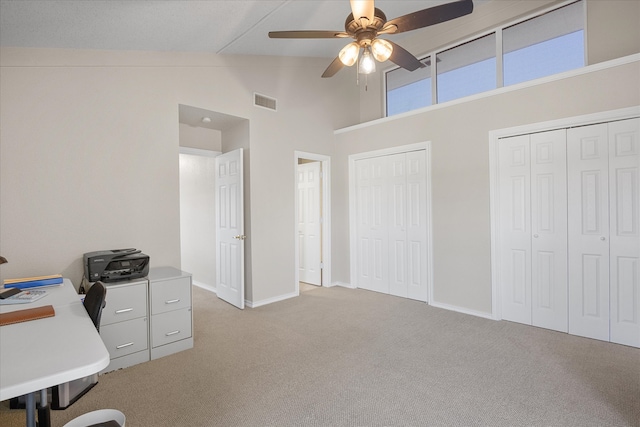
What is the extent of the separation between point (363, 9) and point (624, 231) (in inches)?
116

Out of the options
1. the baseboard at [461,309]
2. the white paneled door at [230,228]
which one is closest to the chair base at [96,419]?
the white paneled door at [230,228]

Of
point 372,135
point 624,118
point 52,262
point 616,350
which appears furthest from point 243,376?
point 624,118

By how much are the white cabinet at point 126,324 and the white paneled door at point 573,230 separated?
359 cm

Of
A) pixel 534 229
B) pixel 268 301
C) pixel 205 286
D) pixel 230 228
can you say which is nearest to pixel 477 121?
pixel 534 229

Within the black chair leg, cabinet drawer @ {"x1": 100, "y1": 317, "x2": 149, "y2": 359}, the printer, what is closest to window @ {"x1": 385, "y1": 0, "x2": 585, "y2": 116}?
the printer

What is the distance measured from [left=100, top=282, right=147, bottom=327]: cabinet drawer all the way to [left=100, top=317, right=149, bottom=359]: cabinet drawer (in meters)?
0.05

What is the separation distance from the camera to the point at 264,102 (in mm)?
4281

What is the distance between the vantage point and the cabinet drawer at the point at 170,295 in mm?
2777

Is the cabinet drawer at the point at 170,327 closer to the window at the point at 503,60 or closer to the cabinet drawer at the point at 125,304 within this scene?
the cabinet drawer at the point at 125,304

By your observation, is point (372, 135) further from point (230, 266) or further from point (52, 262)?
point (52, 262)

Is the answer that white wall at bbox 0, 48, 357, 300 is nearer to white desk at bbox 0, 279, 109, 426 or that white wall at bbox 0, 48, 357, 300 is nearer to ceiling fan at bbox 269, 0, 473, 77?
white desk at bbox 0, 279, 109, 426

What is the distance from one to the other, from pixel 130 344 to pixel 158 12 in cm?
269

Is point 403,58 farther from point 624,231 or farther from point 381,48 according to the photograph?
point 624,231

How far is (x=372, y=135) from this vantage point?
475 centimetres
